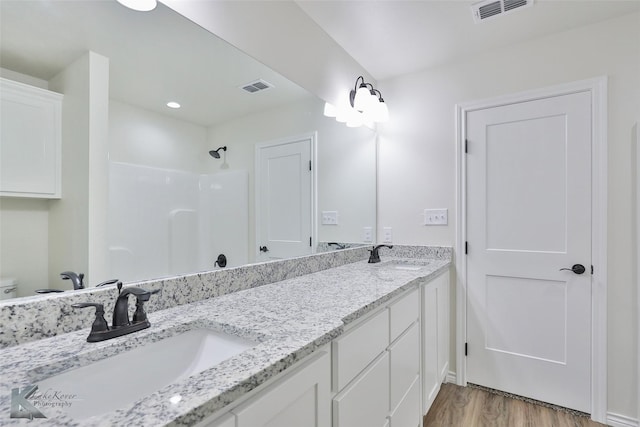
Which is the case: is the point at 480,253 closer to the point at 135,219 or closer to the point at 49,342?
the point at 135,219

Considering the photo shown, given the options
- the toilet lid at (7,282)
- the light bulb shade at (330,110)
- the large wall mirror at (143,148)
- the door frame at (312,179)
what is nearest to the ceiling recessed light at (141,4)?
the large wall mirror at (143,148)

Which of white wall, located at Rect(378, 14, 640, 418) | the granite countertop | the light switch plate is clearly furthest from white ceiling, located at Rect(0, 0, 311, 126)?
the light switch plate

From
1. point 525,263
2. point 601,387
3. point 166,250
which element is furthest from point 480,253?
point 166,250

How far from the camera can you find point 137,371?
81 cm

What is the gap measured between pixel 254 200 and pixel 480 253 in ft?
5.56

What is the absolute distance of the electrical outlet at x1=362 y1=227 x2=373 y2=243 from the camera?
99.4 inches

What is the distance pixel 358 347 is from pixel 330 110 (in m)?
1.60

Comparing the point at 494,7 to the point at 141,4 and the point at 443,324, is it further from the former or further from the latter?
the point at 443,324

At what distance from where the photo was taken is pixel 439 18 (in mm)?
1891

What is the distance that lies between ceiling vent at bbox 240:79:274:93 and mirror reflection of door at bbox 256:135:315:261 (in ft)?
0.89

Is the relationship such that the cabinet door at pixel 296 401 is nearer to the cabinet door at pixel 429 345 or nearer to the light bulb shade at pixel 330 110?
the cabinet door at pixel 429 345

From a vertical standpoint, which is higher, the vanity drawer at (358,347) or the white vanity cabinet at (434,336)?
the vanity drawer at (358,347)

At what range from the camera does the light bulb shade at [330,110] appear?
6.93 ft

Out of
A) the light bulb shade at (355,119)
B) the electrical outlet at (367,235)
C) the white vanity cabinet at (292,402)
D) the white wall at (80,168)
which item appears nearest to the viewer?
the white vanity cabinet at (292,402)
